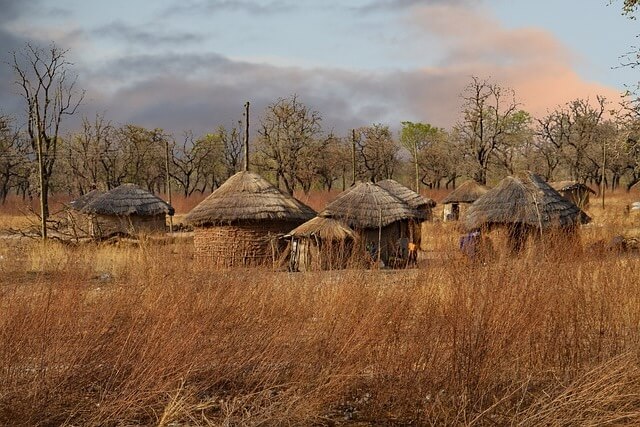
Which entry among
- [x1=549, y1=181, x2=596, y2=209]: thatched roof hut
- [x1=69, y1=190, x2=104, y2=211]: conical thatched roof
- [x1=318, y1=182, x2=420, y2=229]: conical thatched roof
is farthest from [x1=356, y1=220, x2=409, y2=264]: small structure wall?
[x1=549, y1=181, x2=596, y2=209]: thatched roof hut

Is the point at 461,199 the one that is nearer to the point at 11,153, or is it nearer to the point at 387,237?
the point at 387,237

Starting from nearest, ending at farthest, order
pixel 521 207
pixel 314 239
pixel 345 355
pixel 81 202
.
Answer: pixel 345 355
pixel 314 239
pixel 521 207
pixel 81 202

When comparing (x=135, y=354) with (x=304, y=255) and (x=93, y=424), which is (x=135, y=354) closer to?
(x=93, y=424)

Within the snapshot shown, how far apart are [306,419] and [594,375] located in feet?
5.63

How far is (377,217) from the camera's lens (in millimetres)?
15375

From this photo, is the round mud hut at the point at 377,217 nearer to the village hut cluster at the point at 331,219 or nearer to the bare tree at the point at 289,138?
the village hut cluster at the point at 331,219

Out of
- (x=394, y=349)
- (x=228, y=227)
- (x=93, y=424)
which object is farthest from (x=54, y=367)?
(x=228, y=227)

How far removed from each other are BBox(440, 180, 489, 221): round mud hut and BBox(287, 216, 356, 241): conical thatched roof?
58.2 feet

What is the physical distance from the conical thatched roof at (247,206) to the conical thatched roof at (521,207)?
4.70 m

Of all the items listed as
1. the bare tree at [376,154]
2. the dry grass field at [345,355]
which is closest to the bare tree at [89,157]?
the bare tree at [376,154]

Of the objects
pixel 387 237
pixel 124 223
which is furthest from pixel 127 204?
pixel 387 237

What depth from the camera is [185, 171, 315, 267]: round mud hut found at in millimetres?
14969

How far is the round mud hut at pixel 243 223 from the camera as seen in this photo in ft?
49.1

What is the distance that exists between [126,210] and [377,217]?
10.9 metres
